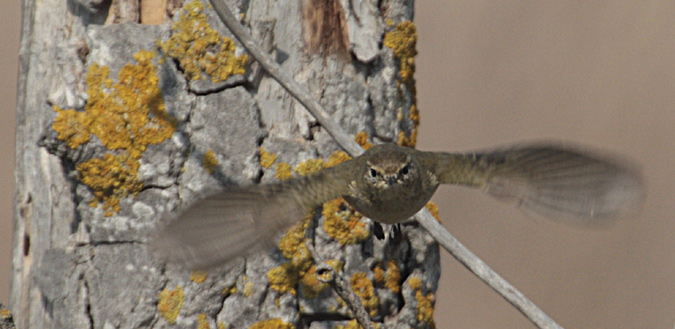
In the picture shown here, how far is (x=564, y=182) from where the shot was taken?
254cm

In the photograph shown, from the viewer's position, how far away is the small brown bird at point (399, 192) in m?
2.26

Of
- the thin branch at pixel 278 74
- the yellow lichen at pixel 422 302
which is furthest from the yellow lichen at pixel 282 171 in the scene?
the yellow lichen at pixel 422 302

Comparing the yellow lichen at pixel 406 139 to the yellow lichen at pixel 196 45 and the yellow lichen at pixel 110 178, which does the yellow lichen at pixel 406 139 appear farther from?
the yellow lichen at pixel 110 178

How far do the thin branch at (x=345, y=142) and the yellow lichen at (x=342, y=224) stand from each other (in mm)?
253

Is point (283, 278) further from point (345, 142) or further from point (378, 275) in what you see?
point (345, 142)

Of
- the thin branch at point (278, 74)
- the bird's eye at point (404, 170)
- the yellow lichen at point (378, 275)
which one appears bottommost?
the yellow lichen at point (378, 275)

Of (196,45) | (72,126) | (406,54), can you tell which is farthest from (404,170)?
(72,126)

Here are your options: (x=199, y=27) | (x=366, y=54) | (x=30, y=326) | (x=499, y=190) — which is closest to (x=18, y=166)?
(x=30, y=326)

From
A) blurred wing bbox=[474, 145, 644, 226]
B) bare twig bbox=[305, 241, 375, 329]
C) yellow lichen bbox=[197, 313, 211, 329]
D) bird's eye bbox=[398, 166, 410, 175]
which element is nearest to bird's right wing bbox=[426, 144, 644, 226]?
blurred wing bbox=[474, 145, 644, 226]

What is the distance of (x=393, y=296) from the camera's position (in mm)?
2908

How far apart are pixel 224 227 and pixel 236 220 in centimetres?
4

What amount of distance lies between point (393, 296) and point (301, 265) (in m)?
0.36

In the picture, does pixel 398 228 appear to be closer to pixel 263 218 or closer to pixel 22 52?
pixel 263 218

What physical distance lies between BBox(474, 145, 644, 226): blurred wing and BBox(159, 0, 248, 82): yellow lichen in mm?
862
